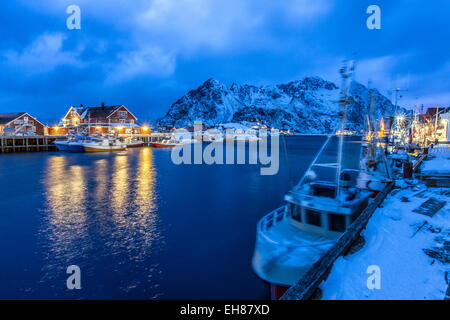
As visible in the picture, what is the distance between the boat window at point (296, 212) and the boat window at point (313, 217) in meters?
0.38

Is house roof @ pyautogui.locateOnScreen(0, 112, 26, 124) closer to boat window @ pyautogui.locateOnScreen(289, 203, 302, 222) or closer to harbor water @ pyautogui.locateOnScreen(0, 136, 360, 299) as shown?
harbor water @ pyautogui.locateOnScreen(0, 136, 360, 299)

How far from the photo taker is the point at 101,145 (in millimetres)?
78062

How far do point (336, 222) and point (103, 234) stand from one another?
14688mm

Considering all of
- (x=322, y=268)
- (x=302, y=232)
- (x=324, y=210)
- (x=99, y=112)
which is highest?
(x=99, y=112)

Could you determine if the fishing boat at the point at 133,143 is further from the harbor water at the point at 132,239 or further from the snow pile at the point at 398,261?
the snow pile at the point at 398,261

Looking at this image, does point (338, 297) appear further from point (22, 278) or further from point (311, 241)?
point (22, 278)

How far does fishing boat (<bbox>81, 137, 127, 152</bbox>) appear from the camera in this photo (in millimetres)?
75125

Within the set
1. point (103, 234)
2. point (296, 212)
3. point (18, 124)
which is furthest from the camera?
point (18, 124)

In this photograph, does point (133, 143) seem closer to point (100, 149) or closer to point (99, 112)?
point (99, 112)

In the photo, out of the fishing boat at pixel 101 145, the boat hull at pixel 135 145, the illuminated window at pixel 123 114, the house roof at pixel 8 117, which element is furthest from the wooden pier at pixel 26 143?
the boat hull at pixel 135 145

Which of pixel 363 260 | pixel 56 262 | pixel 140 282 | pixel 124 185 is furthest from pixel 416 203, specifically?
pixel 124 185

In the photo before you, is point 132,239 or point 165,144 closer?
point 132,239

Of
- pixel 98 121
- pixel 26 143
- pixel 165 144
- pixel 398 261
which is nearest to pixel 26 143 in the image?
pixel 26 143
